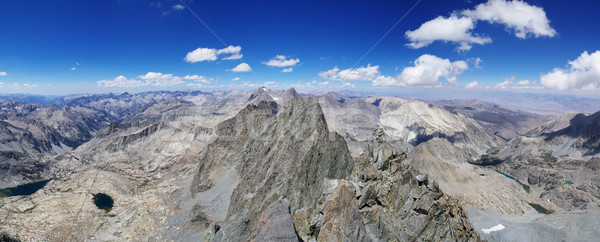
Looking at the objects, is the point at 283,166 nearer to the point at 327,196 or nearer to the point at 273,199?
the point at 273,199

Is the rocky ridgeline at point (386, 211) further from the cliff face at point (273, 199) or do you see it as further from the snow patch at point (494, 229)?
the snow patch at point (494, 229)

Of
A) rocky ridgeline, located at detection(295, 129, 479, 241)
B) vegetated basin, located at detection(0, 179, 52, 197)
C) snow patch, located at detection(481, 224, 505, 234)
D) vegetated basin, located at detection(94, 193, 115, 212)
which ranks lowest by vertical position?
vegetated basin, located at detection(0, 179, 52, 197)

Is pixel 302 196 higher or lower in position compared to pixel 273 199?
higher

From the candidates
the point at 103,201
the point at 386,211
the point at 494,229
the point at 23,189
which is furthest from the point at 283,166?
the point at 23,189

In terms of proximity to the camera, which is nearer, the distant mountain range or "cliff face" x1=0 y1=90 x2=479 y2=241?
"cliff face" x1=0 y1=90 x2=479 y2=241

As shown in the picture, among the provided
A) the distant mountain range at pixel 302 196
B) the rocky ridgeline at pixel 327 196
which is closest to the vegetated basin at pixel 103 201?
the distant mountain range at pixel 302 196

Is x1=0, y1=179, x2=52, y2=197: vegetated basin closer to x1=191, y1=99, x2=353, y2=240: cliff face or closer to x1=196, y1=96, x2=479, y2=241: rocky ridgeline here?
x1=191, y1=99, x2=353, y2=240: cliff face

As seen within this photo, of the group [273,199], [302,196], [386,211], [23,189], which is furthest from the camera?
[23,189]

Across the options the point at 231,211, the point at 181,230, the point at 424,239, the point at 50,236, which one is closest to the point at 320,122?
the point at 231,211

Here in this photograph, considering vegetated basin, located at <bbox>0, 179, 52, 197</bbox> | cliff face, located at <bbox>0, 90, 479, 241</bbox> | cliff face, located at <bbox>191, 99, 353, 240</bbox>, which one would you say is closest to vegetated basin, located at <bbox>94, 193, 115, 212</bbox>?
cliff face, located at <bbox>0, 90, 479, 241</bbox>

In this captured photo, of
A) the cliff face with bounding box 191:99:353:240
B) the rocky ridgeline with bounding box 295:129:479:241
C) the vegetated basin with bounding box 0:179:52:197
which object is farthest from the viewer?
the vegetated basin with bounding box 0:179:52:197
